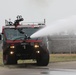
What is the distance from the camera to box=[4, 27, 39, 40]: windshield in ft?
65.8

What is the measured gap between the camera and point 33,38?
19859mm

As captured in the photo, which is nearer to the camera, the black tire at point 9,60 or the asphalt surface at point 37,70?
the asphalt surface at point 37,70

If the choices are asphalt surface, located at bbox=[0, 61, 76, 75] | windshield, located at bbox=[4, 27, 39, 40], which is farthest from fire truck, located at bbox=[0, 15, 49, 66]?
asphalt surface, located at bbox=[0, 61, 76, 75]

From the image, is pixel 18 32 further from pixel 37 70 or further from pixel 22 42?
pixel 37 70

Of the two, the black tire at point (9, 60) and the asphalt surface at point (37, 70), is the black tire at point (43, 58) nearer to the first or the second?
the asphalt surface at point (37, 70)

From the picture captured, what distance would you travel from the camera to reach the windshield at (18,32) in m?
20.0

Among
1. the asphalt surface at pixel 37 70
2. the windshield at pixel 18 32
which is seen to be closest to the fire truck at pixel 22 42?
the windshield at pixel 18 32

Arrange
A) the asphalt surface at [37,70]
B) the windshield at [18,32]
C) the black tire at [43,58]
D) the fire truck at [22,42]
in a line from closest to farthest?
the asphalt surface at [37,70] < the fire truck at [22,42] < the windshield at [18,32] < the black tire at [43,58]

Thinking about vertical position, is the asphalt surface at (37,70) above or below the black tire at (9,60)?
below

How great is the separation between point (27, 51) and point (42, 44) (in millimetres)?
926

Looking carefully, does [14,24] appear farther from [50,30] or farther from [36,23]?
[50,30]

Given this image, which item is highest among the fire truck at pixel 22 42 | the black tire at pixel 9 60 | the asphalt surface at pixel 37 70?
the fire truck at pixel 22 42

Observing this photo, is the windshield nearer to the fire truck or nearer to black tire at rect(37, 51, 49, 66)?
the fire truck

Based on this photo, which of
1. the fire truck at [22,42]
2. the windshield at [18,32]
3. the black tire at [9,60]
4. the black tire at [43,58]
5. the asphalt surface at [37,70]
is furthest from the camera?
the black tire at [9,60]
